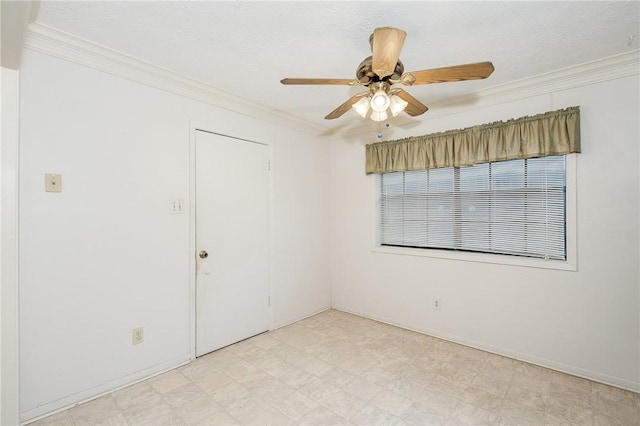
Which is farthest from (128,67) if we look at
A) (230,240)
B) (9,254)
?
(230,240)

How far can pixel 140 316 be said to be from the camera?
231cm

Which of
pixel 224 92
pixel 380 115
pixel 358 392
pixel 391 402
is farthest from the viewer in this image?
pixel 224 92

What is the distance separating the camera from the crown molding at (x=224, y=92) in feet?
6.30

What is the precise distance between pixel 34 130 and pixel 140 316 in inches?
58.7

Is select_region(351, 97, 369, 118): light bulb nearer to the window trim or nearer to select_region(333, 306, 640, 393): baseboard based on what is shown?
the window trim

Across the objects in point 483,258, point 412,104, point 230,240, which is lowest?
point 483,258

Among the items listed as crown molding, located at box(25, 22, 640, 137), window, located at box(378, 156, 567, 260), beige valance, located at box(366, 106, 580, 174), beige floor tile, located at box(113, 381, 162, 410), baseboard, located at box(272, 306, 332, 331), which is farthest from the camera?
baseboard, located at box(272, 306, 332, 331)

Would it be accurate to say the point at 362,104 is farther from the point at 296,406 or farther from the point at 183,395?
the point at 183,395

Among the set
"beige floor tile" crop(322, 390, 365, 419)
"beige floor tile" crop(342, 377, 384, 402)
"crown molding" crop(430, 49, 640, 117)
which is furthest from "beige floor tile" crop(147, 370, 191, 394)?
"crown molding" crop(430, 49, 640, 117)

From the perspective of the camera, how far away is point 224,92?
2771mm

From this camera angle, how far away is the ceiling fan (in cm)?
144

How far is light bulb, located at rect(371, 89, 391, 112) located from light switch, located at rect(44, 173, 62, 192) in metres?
2.14

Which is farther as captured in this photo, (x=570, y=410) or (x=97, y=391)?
(x=97, y=391)

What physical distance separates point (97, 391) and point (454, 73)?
3.20 metres
